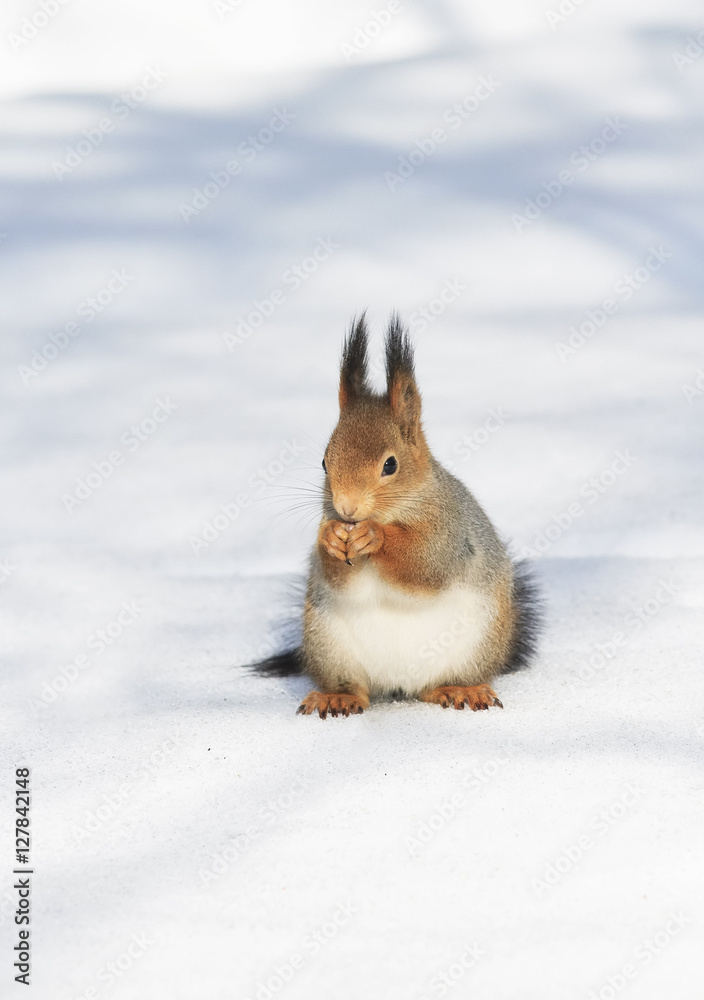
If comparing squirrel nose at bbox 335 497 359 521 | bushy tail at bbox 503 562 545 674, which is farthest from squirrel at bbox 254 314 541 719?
bushy tail at bbox 503 562 545 674

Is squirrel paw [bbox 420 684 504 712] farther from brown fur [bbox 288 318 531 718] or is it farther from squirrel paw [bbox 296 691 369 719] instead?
squirrel paw [bbox 296 691 369 719]

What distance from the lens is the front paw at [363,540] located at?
298cm

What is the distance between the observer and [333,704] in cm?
320

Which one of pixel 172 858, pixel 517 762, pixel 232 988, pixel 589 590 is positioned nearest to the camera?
pixel 232 988

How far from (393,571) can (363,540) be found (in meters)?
0.13

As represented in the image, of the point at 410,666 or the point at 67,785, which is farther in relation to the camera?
the point at 410,666

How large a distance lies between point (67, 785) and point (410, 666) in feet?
2.97

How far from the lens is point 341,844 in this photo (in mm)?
2502

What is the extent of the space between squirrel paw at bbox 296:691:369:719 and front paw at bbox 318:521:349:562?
1.41 feet

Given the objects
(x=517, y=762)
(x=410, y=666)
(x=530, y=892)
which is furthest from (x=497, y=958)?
(x=410, y=666)

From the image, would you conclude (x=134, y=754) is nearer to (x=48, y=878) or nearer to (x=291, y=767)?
(x=291, y=767)

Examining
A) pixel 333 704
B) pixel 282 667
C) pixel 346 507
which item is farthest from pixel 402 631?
pixel 282 667

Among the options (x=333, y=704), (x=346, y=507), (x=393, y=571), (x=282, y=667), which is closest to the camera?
(x=346, y=507)

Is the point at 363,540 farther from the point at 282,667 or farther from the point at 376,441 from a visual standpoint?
the point at 282,667
